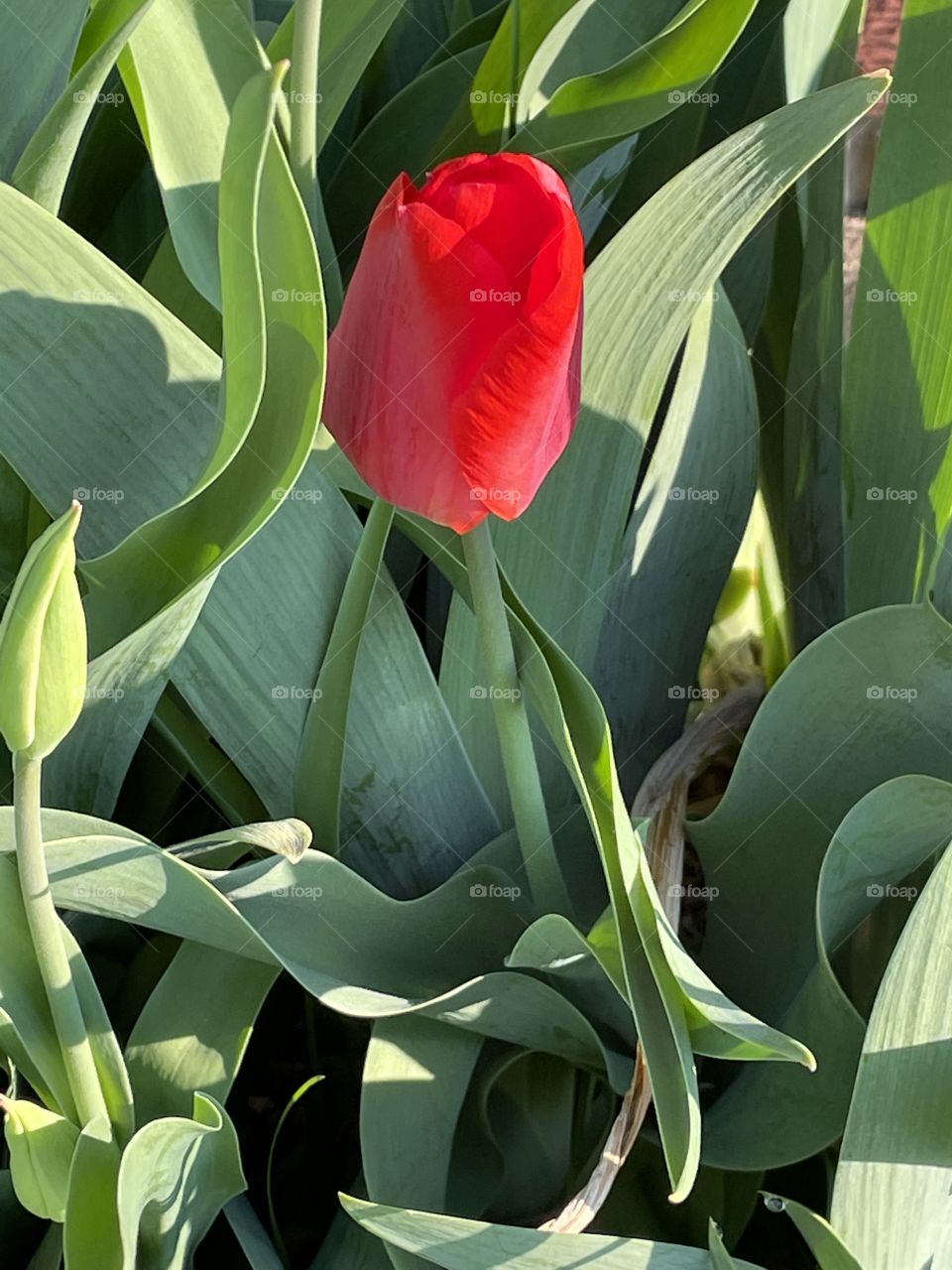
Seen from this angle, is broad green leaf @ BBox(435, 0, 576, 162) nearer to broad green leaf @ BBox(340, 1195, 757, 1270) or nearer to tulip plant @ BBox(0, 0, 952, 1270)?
tulip plant @ BBox(0, 0, 952, 1270)

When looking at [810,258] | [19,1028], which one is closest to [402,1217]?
[19,1028]

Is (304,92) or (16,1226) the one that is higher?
(304,92)

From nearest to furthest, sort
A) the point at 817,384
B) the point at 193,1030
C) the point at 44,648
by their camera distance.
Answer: the point at 44,648
the point at 193,1030
the point at 817,384

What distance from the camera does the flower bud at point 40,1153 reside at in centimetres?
26

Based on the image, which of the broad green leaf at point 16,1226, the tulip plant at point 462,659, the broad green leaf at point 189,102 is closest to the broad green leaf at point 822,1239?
the tulip plant at point 462,659

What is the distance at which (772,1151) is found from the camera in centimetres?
31

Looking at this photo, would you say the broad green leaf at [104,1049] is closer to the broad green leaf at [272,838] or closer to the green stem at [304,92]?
the broad green leaf at [272,838]

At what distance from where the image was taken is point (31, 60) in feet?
1.16

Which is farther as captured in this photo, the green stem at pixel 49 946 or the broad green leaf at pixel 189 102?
the broad green leaf at pixel 189 102

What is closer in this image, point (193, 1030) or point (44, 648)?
point (44, 648)

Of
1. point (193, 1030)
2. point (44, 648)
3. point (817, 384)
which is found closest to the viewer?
point (44, 648)

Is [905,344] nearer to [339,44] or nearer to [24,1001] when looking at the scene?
[339,44]

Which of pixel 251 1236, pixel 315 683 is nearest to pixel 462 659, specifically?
pixel 315 683

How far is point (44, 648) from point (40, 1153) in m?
0.12
